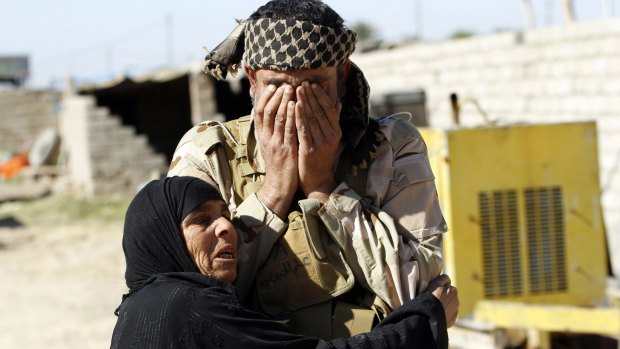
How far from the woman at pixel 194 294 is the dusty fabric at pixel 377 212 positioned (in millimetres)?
76

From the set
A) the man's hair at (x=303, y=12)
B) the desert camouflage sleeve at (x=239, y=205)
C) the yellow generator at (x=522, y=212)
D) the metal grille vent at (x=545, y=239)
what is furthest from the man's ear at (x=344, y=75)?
the metal grille vent at (x=545, y=239)

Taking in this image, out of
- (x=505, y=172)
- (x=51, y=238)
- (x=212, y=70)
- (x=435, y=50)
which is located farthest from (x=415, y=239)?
(x=51, y=238)

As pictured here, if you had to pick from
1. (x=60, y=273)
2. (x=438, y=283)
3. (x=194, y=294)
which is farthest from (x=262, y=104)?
(x=60, y=273)

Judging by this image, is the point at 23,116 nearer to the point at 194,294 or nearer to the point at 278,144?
the point at 278,144

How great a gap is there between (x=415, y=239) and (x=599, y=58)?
7077 mm

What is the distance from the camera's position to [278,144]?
7.30 feet

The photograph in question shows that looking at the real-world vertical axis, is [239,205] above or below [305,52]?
below

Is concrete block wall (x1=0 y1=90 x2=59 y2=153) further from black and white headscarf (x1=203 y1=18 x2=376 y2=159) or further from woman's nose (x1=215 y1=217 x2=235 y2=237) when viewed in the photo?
woman's nose (x1=215 y1=217 x2=235 y2=237)

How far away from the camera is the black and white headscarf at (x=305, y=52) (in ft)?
7.16

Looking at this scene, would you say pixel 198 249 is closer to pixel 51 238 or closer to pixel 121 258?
pixel 121 258

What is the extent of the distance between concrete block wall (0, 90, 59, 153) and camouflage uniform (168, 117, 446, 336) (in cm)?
2606

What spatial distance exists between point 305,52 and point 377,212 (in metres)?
0.44

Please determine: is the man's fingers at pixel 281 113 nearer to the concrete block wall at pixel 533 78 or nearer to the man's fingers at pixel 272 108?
the man's fingers at pixel 272 108

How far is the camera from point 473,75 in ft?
36.8
